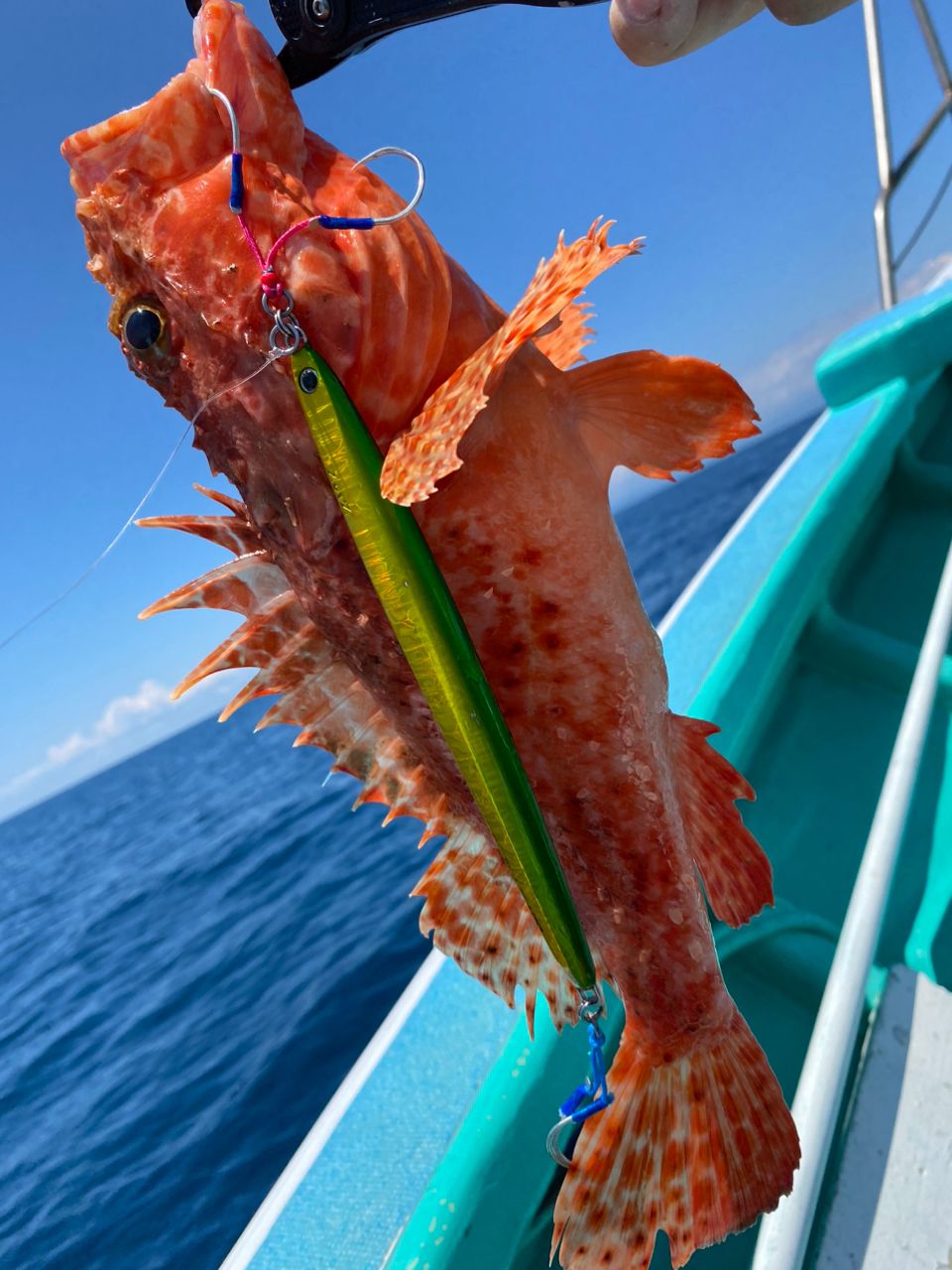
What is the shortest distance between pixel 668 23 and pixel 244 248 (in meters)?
1.02

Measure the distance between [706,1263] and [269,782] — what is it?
27996 millimetres

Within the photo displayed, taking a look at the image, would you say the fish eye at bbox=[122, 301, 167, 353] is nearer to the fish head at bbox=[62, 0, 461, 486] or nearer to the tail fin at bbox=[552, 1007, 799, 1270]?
the fish head at bbox=[62, 0, 461, 486]

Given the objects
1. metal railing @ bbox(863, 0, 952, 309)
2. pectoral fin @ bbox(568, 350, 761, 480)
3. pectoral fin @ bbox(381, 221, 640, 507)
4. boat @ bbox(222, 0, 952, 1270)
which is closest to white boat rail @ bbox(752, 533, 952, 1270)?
boat @ bbox(222, 0, 952, 1270)

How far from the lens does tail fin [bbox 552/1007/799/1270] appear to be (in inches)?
67.2

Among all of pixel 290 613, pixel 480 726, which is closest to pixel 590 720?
→ pixel 480 726

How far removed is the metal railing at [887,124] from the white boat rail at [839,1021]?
4.70 m

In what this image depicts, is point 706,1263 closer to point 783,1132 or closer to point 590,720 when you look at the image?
point 783,1132

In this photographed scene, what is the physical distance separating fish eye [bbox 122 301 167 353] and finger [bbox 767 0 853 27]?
143 cm

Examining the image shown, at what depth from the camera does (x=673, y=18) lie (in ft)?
5.57

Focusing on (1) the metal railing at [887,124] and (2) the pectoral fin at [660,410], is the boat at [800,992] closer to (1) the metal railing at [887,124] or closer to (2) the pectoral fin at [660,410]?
(1) the metal railing at [887,124]

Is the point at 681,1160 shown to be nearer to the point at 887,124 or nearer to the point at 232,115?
the point at 232,115

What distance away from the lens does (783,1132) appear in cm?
175

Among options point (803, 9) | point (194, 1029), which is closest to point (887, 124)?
point (803, 9)

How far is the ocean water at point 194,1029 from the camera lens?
636 centimetres
